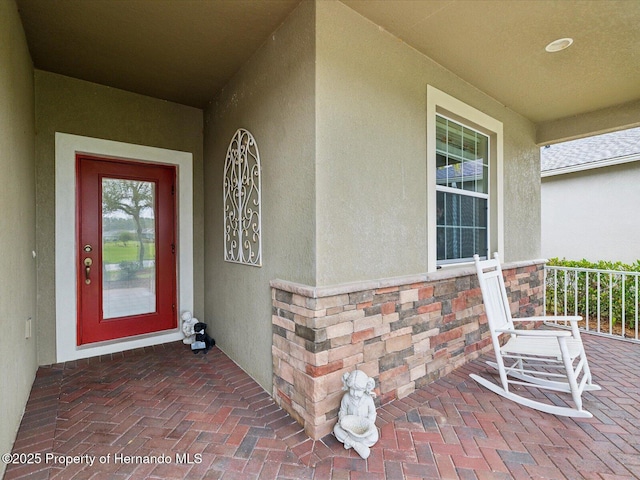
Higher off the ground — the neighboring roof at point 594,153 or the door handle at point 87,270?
the neighboring roof at point 594,153

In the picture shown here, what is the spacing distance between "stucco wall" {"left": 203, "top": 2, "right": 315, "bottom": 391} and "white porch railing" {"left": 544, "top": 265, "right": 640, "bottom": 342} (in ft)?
12.9

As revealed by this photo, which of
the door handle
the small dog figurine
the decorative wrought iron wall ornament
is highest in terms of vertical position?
the decorative wrought iron wall ornament

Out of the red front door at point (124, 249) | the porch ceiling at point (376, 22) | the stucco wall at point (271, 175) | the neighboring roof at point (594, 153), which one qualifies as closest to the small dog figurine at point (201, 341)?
the stucco wall at point (271, 175)

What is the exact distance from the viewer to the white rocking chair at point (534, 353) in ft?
7.27

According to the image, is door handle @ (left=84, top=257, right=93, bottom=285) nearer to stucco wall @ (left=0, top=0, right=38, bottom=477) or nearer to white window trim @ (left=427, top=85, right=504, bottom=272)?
stucco wall @ (left=0, top=0, right=38, bottom=477)

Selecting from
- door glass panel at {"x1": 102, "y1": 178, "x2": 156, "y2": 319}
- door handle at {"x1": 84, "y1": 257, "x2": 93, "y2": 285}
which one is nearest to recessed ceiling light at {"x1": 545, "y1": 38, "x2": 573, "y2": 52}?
door glass panel at {"x1": 102, "y1": 178, "x2": 156, "y2": 319}

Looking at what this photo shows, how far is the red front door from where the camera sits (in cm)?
337

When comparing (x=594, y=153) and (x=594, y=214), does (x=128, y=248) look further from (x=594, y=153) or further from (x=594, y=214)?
(x=594, y=153)

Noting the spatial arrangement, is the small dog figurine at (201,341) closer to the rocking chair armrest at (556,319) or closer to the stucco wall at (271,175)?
the stucco wall at (271,175)

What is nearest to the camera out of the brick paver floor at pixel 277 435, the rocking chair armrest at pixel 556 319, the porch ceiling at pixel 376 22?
the brick paver floor at pixel 277 435

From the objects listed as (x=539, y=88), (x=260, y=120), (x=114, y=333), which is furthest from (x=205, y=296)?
(x=539, y=88)

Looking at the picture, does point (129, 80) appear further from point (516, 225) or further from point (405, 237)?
point (516, 225)

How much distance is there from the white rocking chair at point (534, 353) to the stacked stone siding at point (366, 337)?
12.3 inches

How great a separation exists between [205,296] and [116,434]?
1950 mm
